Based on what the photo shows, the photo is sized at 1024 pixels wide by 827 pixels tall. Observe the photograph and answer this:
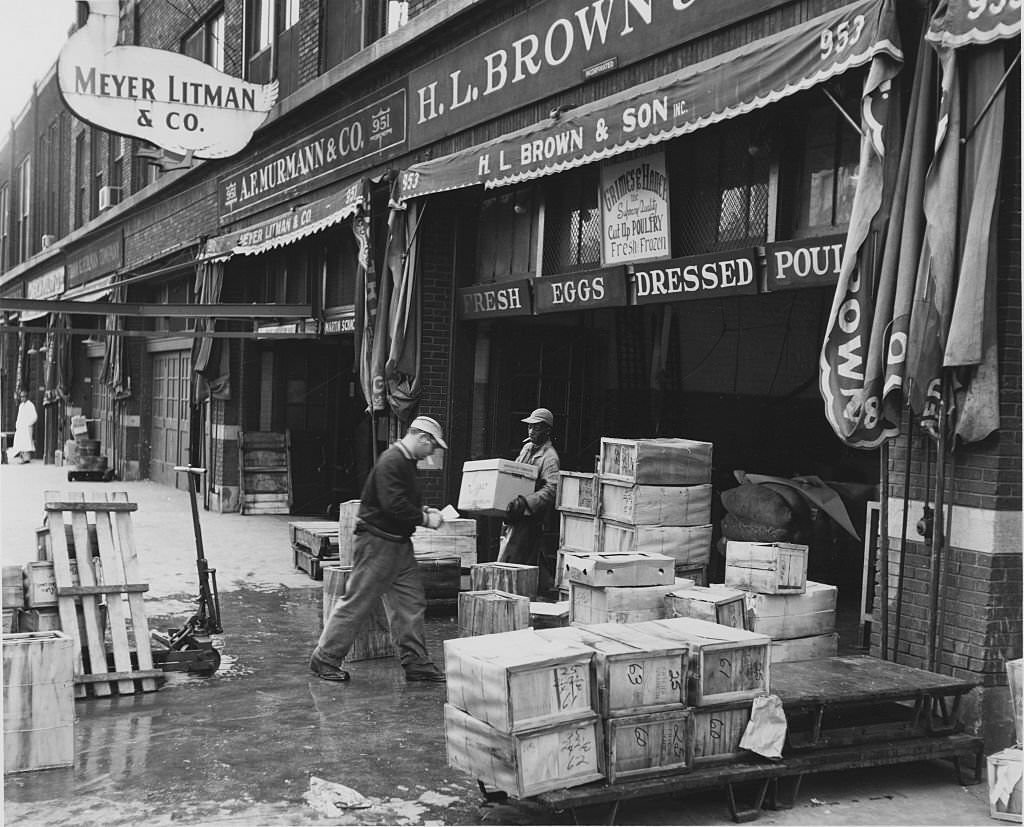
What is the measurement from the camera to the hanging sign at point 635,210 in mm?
9859

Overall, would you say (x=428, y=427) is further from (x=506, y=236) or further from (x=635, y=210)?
(x=506, y=236)

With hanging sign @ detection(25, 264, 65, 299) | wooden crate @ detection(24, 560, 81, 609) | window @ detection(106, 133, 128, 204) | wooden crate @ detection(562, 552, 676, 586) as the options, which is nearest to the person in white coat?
hanging sign @ detection(25, 264, 65, 299)

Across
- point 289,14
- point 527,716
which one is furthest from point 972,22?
point 289,14

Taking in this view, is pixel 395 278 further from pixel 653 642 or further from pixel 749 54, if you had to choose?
pixel 653 642

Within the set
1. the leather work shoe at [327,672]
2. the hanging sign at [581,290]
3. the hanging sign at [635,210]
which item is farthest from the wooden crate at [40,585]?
the hanging sign at [635,210]

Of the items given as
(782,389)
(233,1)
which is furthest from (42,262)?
(782,389)

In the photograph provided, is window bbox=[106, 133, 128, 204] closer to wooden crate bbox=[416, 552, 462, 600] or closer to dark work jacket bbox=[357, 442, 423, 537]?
wooden crate bbox=[416, 552, 462, 600]

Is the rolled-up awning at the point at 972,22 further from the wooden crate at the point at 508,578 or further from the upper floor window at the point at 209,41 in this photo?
the upper floor window at the point at 209,41

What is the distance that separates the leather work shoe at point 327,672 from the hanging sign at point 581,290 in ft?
13.2

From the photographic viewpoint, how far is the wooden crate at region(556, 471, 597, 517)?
994 centimetres

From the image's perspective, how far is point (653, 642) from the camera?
5.86 metres

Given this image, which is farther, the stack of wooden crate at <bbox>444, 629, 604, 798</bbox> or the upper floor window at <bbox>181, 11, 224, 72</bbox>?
the upper floor window at <bbox>181, 11, 224, 72</bbox>

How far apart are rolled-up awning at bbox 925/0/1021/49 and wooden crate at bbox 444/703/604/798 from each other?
4.20m

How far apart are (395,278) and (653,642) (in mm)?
7866
